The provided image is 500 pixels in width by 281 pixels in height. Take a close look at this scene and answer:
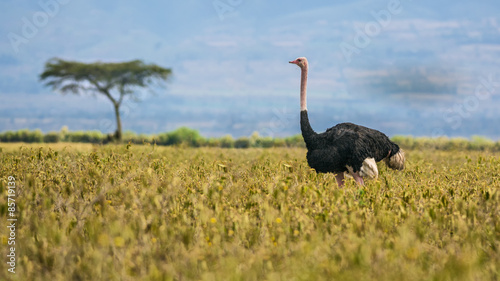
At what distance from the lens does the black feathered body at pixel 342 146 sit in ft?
29.0

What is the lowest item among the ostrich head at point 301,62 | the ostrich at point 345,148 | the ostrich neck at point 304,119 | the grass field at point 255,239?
the grass field at point 255,239

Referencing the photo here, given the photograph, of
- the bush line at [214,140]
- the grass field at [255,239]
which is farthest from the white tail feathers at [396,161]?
the bush line at [214,140]

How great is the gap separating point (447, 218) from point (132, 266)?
4.01 m

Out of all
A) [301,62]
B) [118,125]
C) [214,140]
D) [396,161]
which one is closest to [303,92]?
[301,62]

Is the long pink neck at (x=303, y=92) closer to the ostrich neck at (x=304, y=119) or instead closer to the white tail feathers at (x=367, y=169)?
the ostrich neck at (x=304, y=119)

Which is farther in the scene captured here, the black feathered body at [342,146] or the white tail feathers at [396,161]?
the white tail feathers at [396,161]

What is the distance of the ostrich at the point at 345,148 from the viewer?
884 centimetres

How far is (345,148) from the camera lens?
8.82 metres

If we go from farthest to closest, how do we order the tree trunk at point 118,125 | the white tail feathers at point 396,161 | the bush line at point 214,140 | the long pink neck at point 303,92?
the tree trunk at point 118,125
the bush line at point 214,140
the white tail feathers at point 396,161
the long pink neck at point 303,92

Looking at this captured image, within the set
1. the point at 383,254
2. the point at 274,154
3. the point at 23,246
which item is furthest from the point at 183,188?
the point at 274,154

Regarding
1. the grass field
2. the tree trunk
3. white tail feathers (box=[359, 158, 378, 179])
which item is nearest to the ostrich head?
white tail feathers (box=[359, 158, 378, 179])

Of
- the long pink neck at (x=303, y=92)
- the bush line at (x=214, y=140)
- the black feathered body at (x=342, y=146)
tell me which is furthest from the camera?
the bush line at (x=214, y=140)

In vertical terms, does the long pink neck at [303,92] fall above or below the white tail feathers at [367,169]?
above

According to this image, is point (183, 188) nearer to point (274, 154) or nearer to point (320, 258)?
point (320, 258)
